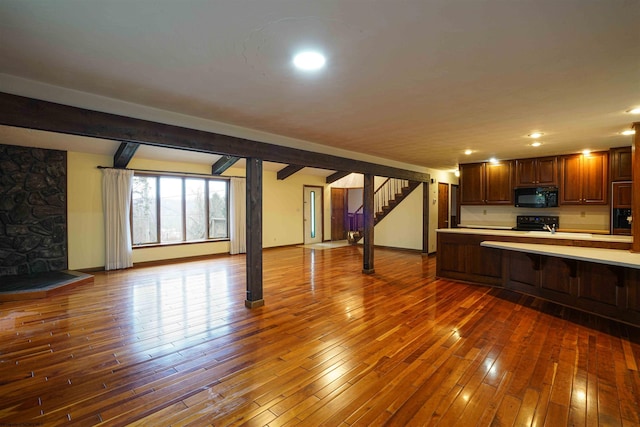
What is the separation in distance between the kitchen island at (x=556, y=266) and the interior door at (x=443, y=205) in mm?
3496

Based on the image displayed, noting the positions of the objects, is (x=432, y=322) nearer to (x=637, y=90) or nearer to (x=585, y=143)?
(x=637, y=90)

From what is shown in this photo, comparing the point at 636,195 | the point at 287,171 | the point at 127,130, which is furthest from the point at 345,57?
the point at 287,171

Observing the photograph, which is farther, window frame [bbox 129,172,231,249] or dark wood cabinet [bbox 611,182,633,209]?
window frame [bbox 129,172,231,249]

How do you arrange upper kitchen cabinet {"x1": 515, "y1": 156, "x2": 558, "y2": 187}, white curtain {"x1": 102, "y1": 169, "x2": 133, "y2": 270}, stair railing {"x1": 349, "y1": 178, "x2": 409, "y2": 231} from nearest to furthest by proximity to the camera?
upper kitchen cabinet {"x1": 515, "y1": 156, "x2": 558, "y2": 187}
white curtain {"x1": 102, "y1": 169, "x2": 133, "y2": 270}
stair railing {"x1": 349, "y1": 178, "x2": 409, "y2": 231}

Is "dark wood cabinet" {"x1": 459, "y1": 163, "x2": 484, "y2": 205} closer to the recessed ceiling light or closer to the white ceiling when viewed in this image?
the white ceiling

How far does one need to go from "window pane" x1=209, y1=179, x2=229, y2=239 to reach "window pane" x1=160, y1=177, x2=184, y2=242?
0.86 m

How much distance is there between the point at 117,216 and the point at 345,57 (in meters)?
6.59

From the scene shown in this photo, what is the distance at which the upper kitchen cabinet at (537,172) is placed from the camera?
6141 millimetres

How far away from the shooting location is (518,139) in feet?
15.5

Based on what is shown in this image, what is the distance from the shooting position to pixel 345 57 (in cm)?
210

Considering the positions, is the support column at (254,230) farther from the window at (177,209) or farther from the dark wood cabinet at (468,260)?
the window at (177,209)

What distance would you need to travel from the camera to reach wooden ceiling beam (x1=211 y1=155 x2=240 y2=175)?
775 centimetres

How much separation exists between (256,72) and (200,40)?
1.74 ft

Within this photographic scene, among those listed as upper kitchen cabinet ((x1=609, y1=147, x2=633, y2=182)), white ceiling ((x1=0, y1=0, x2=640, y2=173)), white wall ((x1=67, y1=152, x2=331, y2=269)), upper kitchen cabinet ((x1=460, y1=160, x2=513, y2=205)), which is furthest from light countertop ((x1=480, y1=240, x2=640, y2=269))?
white wall ((x1=67, y1=152, x2=331, y2=269))
